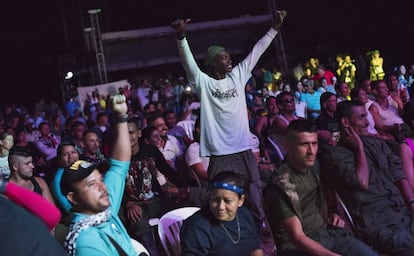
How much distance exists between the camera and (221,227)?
3801 millimetres

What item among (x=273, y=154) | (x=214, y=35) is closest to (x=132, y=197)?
(x=273, y=154)

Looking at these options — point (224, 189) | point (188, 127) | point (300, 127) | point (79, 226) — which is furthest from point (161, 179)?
point (188, 127)

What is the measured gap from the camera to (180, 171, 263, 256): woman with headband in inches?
145

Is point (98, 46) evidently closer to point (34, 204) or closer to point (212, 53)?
point (212, 53)

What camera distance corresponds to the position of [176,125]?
8133 mm

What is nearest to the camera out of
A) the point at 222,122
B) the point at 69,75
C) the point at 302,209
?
the point at 302,209

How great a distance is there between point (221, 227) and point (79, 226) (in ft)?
3.83

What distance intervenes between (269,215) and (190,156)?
7.73 ft

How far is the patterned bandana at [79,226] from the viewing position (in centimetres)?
288

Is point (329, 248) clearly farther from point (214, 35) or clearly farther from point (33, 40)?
point (33, 40)

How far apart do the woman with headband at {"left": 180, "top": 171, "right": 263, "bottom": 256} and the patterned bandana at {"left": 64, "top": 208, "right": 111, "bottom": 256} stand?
81cm

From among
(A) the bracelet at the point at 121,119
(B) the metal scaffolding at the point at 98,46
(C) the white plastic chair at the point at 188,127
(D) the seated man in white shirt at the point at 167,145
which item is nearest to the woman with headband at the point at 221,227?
(A) the bracelet at the point at 121,119

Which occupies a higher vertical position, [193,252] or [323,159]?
[323,159]

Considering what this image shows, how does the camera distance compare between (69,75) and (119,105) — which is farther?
(69,75)
